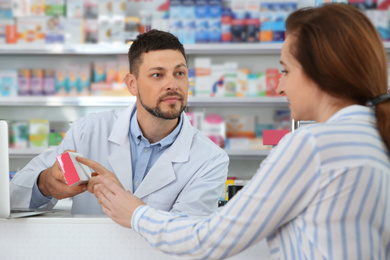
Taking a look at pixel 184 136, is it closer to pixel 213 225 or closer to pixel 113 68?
pixel 213 225

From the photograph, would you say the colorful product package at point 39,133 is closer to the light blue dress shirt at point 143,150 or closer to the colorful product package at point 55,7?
the colorful product package at point 55,7

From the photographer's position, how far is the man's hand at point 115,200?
1124 millimetres

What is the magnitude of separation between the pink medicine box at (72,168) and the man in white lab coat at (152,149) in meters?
0.45

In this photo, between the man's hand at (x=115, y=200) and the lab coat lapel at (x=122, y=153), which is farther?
the lab coat lapel at (x=122, y=153)

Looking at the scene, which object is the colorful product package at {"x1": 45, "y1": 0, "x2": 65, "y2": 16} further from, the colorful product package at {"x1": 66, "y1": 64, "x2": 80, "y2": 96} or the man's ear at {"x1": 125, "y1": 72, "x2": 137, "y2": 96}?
the man's ear at {"x1": 125, "y1": 72, "x2": 137, "y2": 96}

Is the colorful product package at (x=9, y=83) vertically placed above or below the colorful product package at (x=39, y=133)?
above

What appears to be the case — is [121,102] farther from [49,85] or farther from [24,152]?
[24,152]

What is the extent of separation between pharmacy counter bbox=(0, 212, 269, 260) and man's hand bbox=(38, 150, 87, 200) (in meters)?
0.21

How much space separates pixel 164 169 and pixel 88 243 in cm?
66

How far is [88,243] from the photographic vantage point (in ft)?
4.24

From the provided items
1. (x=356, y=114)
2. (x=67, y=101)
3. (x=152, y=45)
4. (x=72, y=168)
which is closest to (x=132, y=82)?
(x=152, y=45)

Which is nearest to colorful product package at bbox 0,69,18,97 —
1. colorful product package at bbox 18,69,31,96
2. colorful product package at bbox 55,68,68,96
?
colorful product package at bbox 18,69,31,96

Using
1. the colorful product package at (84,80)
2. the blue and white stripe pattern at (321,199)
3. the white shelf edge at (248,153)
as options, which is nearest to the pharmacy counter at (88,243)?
the blue and white stripe pattern at (321,199)

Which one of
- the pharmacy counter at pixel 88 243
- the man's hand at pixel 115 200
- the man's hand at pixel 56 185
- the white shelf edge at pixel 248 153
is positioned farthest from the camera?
the white shelf edge at pixel 248 153
